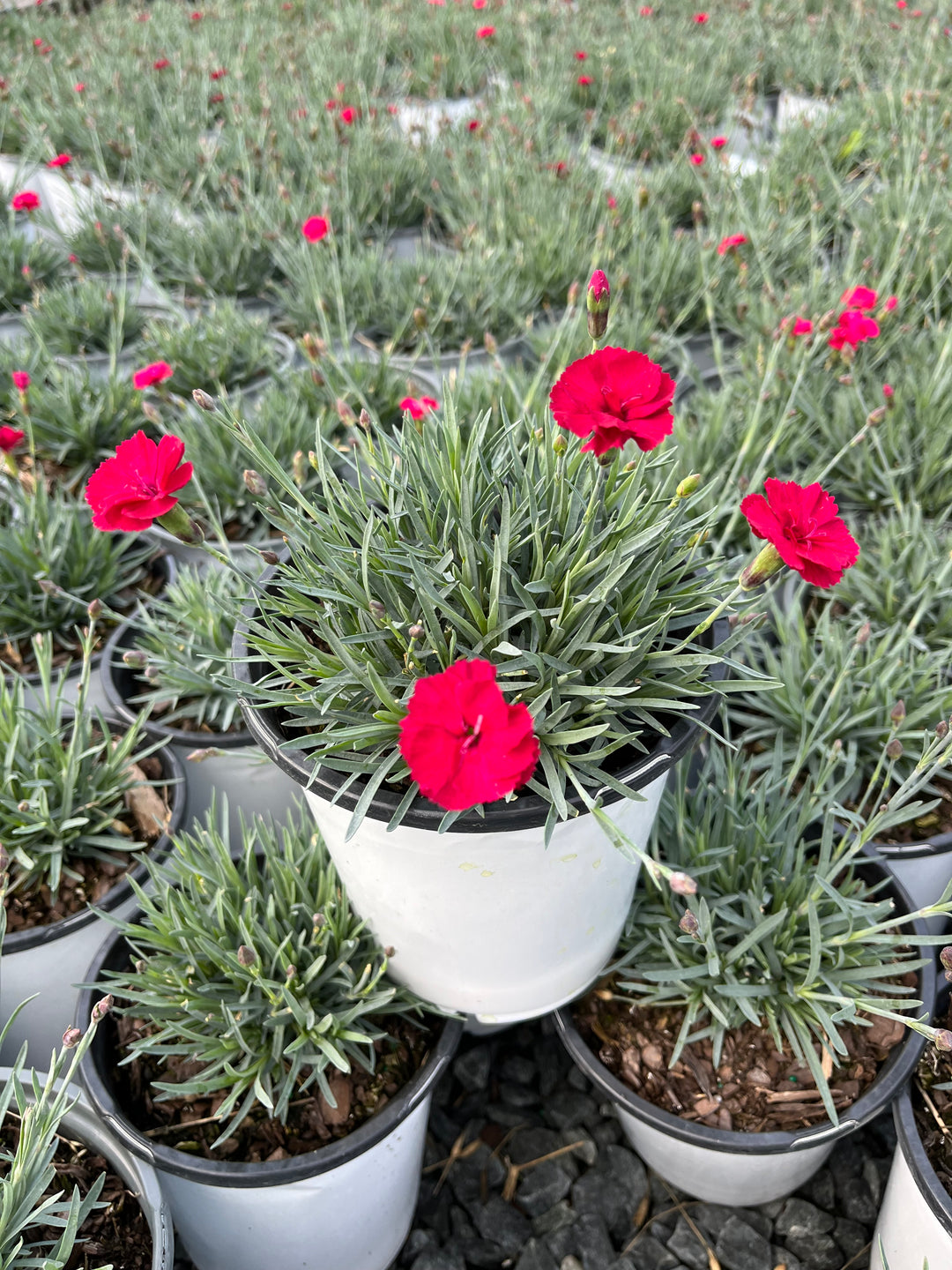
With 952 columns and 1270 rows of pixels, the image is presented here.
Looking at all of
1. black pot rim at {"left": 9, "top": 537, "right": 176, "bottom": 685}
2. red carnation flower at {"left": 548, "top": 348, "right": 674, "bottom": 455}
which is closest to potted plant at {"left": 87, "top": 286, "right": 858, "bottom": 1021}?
red carnation flower at {"left": 548, "top": 348, "right": 674, "bottom": 455}

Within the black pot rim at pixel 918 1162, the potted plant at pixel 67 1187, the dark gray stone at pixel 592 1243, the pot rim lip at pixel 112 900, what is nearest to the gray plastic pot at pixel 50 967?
the pot rim lip at pixel 112 900

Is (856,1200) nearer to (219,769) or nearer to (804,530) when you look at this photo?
(804,530)

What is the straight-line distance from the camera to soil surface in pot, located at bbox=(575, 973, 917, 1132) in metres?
1.15

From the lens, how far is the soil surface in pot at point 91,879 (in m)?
1.32

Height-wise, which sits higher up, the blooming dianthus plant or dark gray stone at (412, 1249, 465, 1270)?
the blooming dianthus plant

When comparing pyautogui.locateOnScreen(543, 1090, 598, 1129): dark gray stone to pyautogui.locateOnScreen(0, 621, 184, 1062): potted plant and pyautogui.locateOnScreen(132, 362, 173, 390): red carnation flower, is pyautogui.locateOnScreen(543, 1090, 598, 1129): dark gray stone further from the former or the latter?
pyautogui.locateOnScreen(132, 362, 173, 390): red carnation flower

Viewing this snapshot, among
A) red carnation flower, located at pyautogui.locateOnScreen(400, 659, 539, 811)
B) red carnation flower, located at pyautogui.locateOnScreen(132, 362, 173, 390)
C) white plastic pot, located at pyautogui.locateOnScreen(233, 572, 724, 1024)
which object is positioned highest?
red carnation flower, located at pyautogui.locateOnScreen(400, 659, 539, 811)

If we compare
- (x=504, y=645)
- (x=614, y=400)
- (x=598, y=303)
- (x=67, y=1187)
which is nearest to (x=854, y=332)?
(x=598, y=303)

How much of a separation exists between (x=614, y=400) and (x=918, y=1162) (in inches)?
37.3

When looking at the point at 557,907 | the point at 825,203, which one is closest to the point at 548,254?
the point at 825,203

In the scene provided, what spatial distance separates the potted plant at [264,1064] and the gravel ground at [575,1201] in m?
0.15

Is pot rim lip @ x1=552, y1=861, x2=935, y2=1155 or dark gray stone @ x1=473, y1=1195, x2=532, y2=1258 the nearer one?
pot rim lip @ x1=552, y1=861, x2=935, y2=1155

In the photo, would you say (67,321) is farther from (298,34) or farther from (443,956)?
(298,34)

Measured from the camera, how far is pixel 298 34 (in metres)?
4.85
